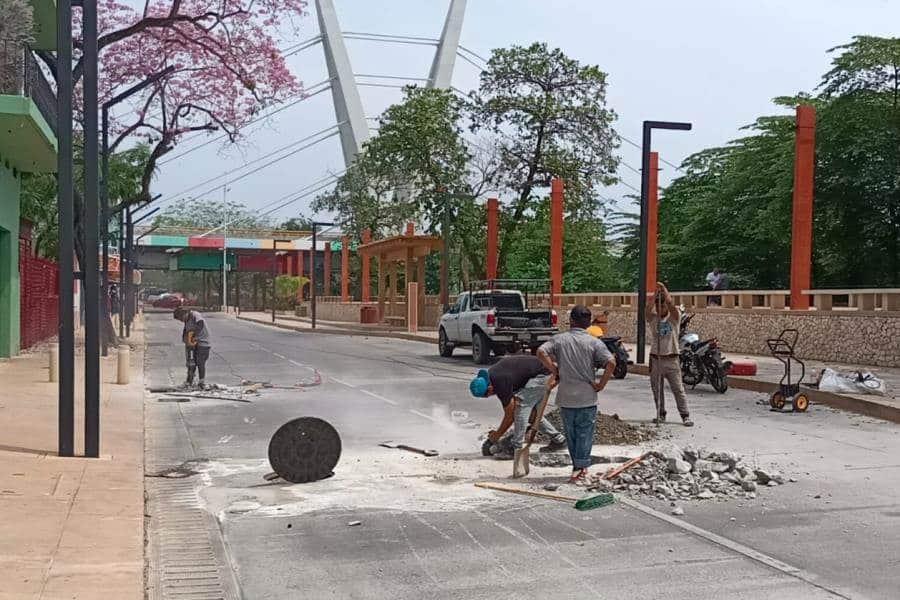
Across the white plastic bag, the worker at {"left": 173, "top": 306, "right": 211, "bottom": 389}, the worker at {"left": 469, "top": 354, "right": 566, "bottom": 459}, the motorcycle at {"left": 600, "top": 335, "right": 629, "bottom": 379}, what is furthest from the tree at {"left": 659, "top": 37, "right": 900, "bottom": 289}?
the worker at {"left": 469, "top": 354, "right": 566, "bottom": 459}

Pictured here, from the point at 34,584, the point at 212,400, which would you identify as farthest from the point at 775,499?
the point at 212,400

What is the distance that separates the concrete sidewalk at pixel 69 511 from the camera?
5.47 metres

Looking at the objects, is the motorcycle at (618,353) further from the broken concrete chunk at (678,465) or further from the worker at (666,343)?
the broken concrete chunk at (678,465)

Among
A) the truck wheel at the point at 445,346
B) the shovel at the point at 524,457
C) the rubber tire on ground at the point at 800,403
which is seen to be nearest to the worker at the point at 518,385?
the shovel at the point at 524,457

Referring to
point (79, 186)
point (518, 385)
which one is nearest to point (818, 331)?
point (518, 385)

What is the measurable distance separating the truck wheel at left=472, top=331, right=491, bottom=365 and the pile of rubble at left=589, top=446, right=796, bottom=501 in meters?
15.1

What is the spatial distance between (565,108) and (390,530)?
34754 millimetres

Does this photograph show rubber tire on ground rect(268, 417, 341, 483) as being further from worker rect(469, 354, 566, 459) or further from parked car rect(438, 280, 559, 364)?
parked car rect(438, 280, 559, 364)

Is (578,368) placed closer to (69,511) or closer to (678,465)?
(678,465)

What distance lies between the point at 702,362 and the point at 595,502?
975 centimetres

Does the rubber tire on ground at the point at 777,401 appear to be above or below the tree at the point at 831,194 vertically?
below

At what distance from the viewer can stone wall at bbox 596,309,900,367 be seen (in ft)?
68.7

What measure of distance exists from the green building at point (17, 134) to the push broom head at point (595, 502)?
13.0 m

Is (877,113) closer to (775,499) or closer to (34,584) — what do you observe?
(775,499)
